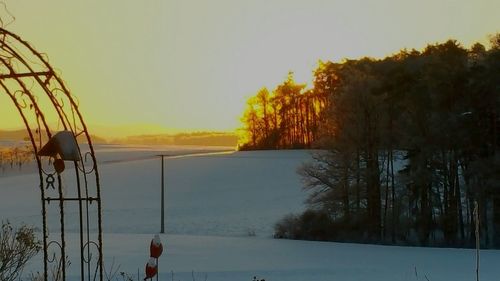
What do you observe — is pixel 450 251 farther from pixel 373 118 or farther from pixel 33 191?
pixel 33 191

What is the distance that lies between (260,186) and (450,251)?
69.1ft

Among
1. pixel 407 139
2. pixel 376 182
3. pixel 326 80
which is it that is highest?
pixel 326 80

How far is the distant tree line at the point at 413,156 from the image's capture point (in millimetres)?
23766

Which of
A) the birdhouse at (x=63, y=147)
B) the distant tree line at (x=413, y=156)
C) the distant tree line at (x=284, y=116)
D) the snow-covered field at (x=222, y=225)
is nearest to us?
the birdhouse at (x=63, y=147)

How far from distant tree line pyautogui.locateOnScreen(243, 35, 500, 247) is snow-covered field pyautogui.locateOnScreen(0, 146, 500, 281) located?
271 cm

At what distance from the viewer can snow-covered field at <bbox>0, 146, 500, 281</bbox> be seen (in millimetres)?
14500

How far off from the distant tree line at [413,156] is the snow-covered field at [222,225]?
8.89 feet

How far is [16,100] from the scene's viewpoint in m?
4.60

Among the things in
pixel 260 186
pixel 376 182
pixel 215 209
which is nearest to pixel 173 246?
pixel 376 182

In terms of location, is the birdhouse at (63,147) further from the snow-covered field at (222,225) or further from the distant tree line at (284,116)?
the distant tree line at (284,116)

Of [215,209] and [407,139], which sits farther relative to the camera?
[215,209]

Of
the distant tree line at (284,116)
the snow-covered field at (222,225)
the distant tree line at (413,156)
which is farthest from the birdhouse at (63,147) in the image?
the distant tree line at (284,116)

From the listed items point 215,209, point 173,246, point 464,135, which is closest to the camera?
point 173,246

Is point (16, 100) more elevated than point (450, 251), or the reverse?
point (16, 100)
